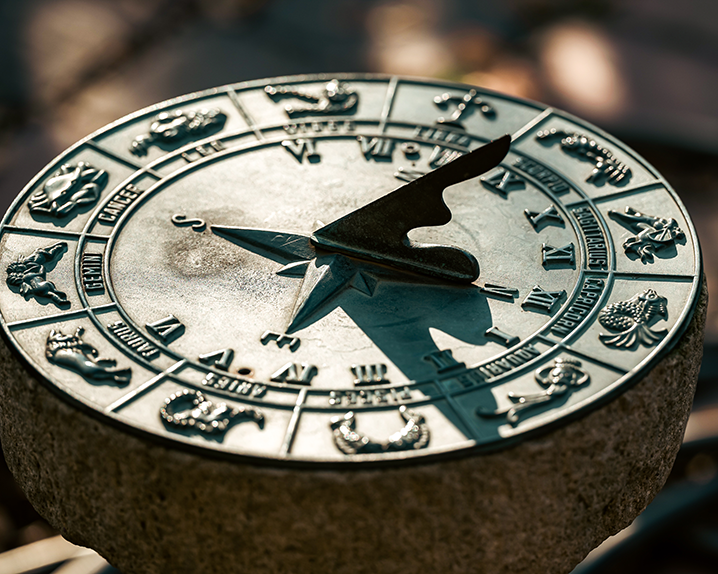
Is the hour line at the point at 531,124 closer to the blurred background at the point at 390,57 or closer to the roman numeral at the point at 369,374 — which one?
the roman numeral at the point at 369,374

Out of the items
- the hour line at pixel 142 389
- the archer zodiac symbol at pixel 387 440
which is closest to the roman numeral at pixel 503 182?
the archer zodiac symbol at pixel 387 440

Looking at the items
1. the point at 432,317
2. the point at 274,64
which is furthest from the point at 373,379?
the point at 274,64

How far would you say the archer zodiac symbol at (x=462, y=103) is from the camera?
4.18 meters

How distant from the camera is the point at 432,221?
322cm

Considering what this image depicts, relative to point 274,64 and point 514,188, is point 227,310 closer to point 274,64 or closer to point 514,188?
point 514,188

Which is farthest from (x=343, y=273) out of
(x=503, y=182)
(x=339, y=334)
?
(x=503, y=182)

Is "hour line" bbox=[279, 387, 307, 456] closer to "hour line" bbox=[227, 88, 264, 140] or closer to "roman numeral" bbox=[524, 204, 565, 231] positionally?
"roman numeral" bbox=[524, 204, 565, 231]

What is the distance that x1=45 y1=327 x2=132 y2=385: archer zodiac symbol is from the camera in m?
2.86

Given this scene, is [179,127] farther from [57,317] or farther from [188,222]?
[57,317]

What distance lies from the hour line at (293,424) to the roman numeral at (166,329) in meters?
0.49

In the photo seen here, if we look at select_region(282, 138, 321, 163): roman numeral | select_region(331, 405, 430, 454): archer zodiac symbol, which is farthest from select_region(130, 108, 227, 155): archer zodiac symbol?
select_region(331, 405, 430, 454): archer zodiac symbol


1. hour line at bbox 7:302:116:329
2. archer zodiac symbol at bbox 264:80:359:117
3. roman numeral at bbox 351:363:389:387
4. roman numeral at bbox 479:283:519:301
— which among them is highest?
archer zodiac symbol at bbox 264:80:359:117

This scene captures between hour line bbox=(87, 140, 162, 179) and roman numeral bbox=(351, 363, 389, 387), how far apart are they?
53.0 inches

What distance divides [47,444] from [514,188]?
199 centimetres
